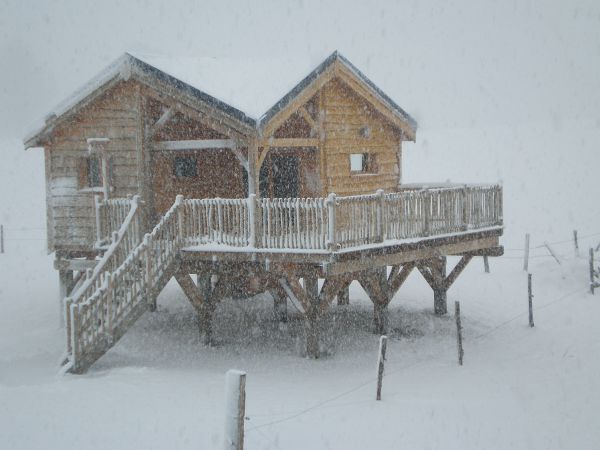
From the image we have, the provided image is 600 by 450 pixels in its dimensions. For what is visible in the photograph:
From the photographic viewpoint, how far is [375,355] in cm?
1977

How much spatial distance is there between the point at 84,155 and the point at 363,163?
8.18m

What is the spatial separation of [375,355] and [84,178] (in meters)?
9.33

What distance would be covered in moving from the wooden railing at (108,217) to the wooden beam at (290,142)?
3.79 metres

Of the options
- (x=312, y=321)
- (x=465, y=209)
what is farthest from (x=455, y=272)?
(x=312, y=321)

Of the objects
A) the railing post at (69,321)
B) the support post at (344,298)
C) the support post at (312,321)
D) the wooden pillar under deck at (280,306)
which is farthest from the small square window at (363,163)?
the railing post at (69,321)

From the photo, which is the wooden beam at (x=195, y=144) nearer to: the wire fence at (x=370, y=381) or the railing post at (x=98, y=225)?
the railing post at (x=98, y=225)

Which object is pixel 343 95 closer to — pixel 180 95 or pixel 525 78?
pixel 180 95

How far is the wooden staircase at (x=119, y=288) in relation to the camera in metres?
Answer: 16.8

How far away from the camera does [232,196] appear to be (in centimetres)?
2230

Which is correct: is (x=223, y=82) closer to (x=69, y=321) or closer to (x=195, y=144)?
(x=195, y=144)

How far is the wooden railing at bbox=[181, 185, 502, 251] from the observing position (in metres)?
16.8

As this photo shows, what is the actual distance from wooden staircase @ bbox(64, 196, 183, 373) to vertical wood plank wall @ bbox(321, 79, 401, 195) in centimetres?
527

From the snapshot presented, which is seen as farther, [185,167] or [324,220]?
[185,167]

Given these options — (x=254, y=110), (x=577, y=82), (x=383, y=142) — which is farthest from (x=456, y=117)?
(x=254, y=110)
